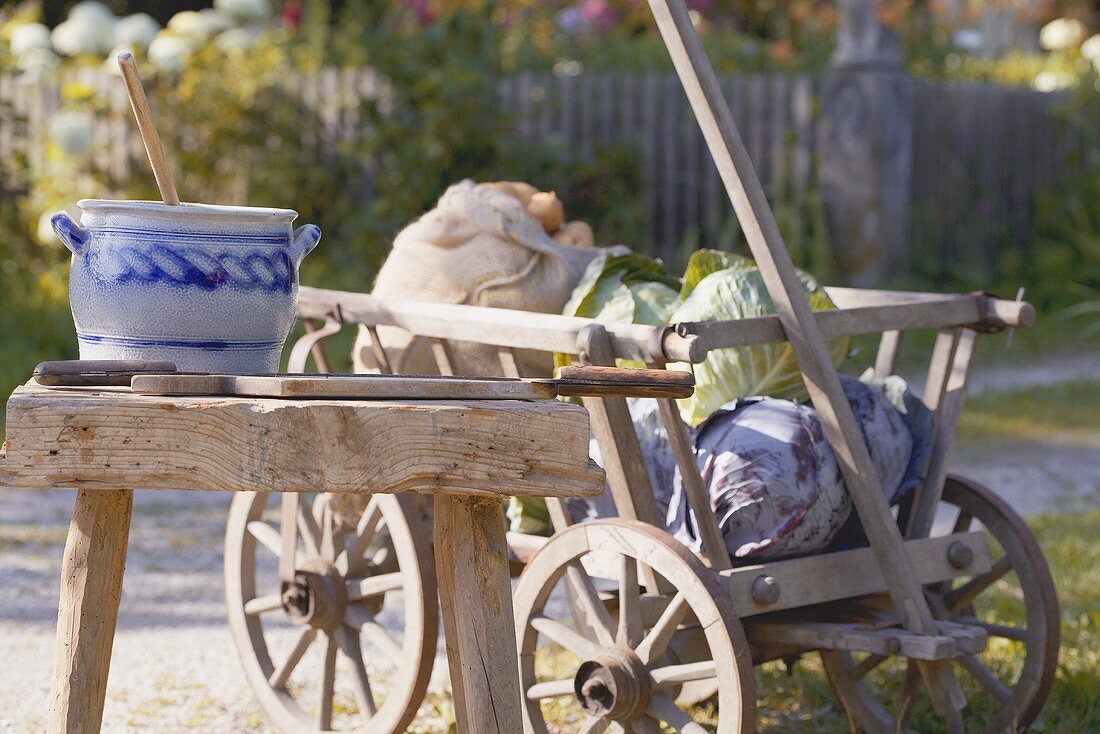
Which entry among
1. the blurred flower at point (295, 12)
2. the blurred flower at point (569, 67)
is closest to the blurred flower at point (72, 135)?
the blurred flower at point (295, 12)

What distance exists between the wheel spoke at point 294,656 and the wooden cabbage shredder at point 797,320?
1288mm

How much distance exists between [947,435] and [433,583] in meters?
1.11

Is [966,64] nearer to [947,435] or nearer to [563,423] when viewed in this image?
[947,435]

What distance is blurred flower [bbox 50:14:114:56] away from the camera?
943 cm

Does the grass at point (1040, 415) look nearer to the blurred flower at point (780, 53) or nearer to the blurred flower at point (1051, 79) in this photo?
the blurred flower at point (780, 53)

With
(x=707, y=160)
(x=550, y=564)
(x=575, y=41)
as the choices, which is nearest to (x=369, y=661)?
(x=550, y=564)

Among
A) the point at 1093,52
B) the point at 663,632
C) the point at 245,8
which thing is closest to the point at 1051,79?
the point at 1093,52

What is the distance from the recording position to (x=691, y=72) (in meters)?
2.66

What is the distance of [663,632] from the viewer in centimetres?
256

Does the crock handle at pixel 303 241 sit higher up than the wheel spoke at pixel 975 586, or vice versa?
the crock handle at pixel 303 241

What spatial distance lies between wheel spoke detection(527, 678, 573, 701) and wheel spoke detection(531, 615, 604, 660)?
0.06 meters

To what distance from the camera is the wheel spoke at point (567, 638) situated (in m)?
2.70

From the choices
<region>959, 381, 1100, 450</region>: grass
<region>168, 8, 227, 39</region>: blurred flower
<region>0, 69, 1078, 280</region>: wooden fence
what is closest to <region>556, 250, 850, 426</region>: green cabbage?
<region>959, 381, 1100, 450</region>: grass

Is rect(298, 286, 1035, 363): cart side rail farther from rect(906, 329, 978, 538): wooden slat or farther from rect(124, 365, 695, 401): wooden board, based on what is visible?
rect(124, 365, 695, 401): wooden board
